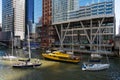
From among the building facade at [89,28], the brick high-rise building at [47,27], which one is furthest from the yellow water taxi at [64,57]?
the brick high-rise building at [47,27]

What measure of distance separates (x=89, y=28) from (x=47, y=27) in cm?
3950

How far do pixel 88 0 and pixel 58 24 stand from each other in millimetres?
30970

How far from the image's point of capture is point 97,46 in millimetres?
107750

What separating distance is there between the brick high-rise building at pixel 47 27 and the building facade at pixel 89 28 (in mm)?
6460

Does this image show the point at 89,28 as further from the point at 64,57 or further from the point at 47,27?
the point at 64,57

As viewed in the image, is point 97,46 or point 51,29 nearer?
point 97,46

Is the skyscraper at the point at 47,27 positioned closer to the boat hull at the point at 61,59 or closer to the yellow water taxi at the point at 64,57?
the boat hull at the point at 61,59

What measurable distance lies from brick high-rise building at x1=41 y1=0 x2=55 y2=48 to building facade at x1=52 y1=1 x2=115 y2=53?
21.2 ft

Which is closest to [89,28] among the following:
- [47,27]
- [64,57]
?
[47,27]

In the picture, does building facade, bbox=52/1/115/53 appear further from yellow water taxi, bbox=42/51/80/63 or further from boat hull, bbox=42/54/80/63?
boat hull, bbox=42/54/80/63

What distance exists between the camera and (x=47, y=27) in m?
154

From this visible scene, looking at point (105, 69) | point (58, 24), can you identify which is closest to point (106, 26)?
point (58, 24)

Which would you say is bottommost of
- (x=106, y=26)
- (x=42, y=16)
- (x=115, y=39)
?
(x=115, y=39)

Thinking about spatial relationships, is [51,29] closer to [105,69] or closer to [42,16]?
[42,16]
